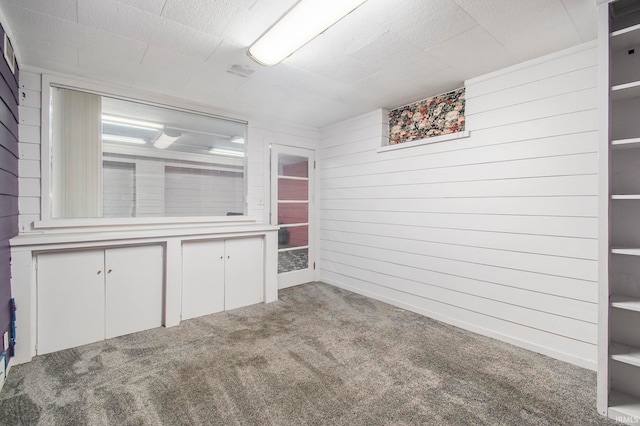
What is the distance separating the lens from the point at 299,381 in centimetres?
212

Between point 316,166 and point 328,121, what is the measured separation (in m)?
0.79

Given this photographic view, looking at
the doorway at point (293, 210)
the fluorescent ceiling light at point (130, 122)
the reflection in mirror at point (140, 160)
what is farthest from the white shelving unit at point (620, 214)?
the fluorescent ceiling light at point (130, 122)

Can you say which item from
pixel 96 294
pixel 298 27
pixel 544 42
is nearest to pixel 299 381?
pixel 96 294

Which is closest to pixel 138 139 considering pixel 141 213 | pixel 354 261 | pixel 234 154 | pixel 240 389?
pixel 141 213

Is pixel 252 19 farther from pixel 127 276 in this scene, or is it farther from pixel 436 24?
pixel 127 276

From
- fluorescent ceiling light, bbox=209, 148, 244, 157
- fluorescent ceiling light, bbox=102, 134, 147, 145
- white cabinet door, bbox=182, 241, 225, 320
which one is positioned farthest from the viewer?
fluorescent ceiling light, bbox=209, 148, 244, 157

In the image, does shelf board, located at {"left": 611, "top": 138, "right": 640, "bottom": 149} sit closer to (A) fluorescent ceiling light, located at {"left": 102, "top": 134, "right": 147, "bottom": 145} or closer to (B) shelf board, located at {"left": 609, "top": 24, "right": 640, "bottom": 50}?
(B) shelf board, located at {"left": 609, "top": 24, "right": 640, "bottom": 50}

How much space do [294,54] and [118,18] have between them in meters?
1.27

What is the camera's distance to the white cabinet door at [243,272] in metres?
3.61

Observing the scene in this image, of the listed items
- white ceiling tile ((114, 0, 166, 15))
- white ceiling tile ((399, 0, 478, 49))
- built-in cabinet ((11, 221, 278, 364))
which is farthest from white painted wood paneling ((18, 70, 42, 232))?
white ceiling tile ((399, 0, 478, 49))

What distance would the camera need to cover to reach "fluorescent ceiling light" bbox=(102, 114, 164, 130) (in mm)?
3136

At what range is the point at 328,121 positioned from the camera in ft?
14.6

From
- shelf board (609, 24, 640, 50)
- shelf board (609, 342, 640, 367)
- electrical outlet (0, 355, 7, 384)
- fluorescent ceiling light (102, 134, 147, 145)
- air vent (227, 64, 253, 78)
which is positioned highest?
Result: air vent (227, 64, 253, 78)

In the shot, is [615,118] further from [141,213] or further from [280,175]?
[141,213]
